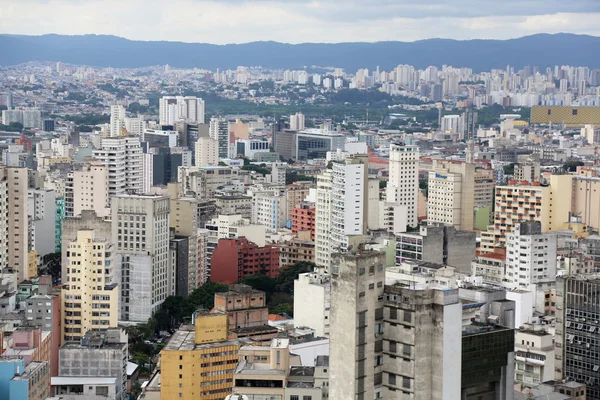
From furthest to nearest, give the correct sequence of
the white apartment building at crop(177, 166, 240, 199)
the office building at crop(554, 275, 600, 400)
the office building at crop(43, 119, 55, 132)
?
the office building at crop(43, 119, 55, 132) → the white apartment building at crop(177, 166, 240, 199) → the office building at crop(554, 275, 600, 400)

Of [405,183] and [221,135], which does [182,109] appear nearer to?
[221,135]

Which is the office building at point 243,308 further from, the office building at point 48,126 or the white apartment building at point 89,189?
the office building at point 48,126

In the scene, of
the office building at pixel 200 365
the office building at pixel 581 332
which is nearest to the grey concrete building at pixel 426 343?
the office building at pixel 581 332

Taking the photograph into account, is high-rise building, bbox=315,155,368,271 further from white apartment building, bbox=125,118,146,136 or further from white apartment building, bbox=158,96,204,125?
white apartment building, bbox=158,96,204,125

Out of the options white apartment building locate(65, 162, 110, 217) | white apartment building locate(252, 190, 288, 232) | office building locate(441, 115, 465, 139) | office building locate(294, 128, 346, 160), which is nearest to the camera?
white apartment building locate(65, 162, 110, 217)

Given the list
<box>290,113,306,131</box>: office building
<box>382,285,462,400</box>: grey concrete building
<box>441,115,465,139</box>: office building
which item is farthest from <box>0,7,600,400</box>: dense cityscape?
<box>441,115,465,139</box>: office building

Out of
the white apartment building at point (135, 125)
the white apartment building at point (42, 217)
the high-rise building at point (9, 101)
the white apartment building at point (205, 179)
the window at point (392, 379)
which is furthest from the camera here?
the high-rise building at point (9, 101)
